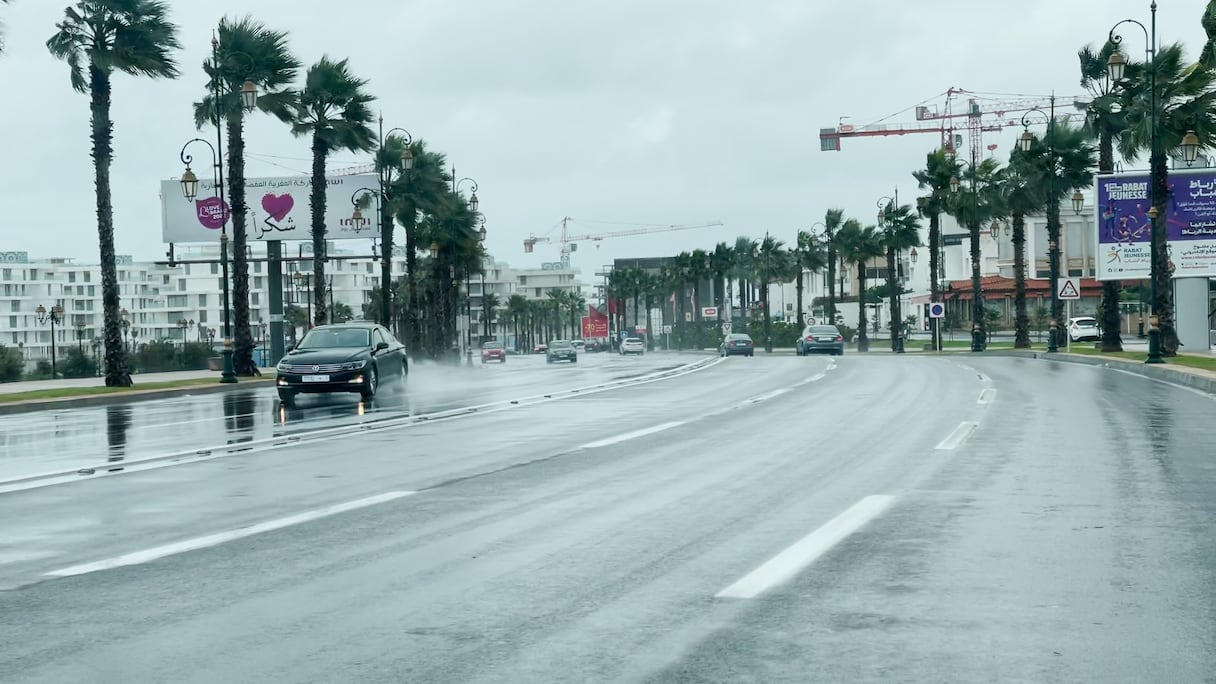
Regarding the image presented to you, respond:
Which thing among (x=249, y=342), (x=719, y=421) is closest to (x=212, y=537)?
(x=719, y=421)

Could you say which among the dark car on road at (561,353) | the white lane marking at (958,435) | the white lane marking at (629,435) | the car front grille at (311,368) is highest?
the car front grille at (311,368)

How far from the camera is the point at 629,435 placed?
16984mm

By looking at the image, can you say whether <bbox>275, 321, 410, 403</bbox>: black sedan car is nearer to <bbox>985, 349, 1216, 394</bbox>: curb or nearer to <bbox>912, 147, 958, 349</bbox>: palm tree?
<bbox>985, 349, 1216, 394</bbox>: curb

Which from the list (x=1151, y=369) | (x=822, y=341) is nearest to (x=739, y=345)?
(x=822, y=341)

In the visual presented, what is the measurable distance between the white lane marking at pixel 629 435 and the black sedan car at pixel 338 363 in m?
9.67

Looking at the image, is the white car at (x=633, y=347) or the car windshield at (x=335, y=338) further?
the white car at (x=633, y=347)

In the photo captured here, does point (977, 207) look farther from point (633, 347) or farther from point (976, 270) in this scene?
point (633, 347)

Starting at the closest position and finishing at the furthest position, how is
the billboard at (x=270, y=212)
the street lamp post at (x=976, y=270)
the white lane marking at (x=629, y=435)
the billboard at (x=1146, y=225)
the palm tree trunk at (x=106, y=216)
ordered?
1. the white lane marking at (x=629, y=435)
2. the palm tree trunk at (x=106, y=216)
3. the billboard at (x=1146, y=225)
4. the street lamp post at (x=976, y=270)
5. the billboard at (x=270, y=212)

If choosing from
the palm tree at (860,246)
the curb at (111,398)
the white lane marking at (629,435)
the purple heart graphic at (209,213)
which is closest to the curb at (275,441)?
the white lane marking at (629,435)

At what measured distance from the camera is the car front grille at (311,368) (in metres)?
26.6

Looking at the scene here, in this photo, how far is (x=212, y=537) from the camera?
29.4 feet

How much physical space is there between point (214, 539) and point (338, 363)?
1839cm

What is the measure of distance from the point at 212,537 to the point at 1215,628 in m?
5.84

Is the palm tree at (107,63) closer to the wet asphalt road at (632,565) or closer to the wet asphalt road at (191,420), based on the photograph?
the wet asphalt road at (191,420)
